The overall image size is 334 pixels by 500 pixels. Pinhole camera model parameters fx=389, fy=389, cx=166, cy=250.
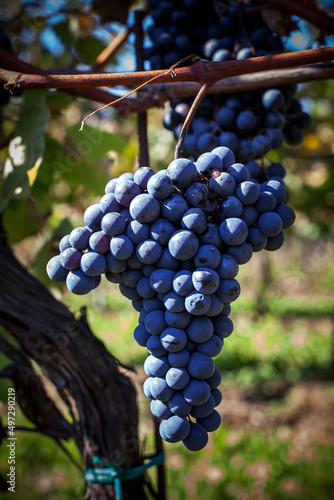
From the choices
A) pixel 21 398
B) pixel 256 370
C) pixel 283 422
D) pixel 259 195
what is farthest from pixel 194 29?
pixel 256 370

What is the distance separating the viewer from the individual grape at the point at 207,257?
654 millimetres

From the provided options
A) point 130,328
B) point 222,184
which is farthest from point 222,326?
point 130,328

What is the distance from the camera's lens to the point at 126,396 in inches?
42.4

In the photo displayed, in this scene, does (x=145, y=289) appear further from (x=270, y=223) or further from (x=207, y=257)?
(x=270, y=223)

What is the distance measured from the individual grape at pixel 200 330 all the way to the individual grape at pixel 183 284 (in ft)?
0.19

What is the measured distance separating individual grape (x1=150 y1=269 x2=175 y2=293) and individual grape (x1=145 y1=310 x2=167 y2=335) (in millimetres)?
49

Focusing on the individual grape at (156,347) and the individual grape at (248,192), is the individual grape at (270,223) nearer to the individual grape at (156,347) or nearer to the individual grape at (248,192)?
the individual grape at (248,192)

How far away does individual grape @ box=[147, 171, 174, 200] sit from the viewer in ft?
2.09

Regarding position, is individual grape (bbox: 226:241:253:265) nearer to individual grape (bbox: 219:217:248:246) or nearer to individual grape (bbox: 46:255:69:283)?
individual grape (bbox: 219:217:248:246)

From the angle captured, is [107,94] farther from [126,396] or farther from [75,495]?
[75,495]

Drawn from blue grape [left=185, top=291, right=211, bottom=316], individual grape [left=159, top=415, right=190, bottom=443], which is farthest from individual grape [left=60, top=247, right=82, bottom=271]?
individual grape [left=159, top=415, right=190, bottom=443]

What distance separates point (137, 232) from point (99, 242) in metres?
0.07

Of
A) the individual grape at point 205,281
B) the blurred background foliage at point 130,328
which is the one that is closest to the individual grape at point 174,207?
the individual grape at point 205,281

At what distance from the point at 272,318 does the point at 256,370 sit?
1.92 metres
